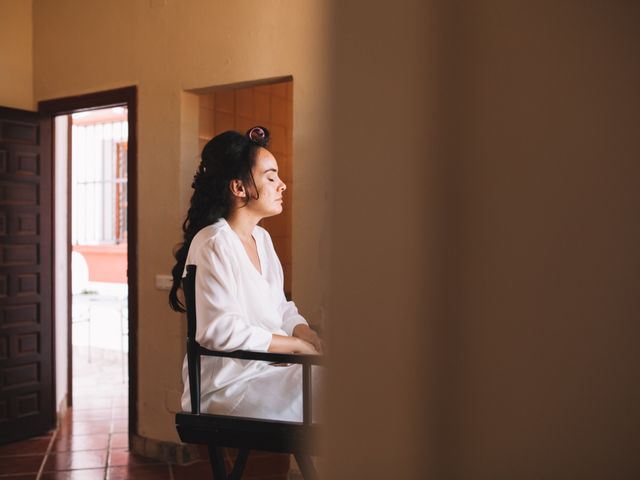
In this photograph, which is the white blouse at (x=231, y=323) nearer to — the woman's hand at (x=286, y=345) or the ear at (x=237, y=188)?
the woman's hand at (x=286, y=345)

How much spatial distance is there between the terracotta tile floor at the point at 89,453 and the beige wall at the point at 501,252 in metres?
3.76

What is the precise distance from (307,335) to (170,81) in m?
2.27

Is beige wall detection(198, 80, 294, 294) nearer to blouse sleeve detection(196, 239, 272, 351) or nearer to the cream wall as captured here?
the cream wall

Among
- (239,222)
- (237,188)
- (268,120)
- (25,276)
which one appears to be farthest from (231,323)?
(268,120)

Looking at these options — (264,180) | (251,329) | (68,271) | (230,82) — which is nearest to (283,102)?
(230,82)

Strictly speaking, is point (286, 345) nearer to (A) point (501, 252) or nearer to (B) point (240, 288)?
(B) point (240, 288)

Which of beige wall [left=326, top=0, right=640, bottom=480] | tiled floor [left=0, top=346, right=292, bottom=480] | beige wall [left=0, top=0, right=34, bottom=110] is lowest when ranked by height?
tiled floor [left=0, top=346, right=292, bottom=480]

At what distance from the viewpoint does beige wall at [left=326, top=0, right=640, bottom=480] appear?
33 cm

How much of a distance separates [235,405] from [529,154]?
6.65 ft

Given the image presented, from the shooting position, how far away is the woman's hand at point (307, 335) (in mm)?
2504

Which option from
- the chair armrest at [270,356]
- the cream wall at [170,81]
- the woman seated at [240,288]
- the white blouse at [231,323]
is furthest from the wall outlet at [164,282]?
the chair armrest at [270,356]

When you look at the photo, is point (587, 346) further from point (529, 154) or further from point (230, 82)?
point (230, 82)

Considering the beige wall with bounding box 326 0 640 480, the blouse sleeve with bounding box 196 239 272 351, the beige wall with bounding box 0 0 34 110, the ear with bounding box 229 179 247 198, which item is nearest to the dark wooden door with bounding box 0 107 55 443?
the beige wall with bounding box 0 0 34 110

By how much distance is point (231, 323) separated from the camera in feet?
7.11
